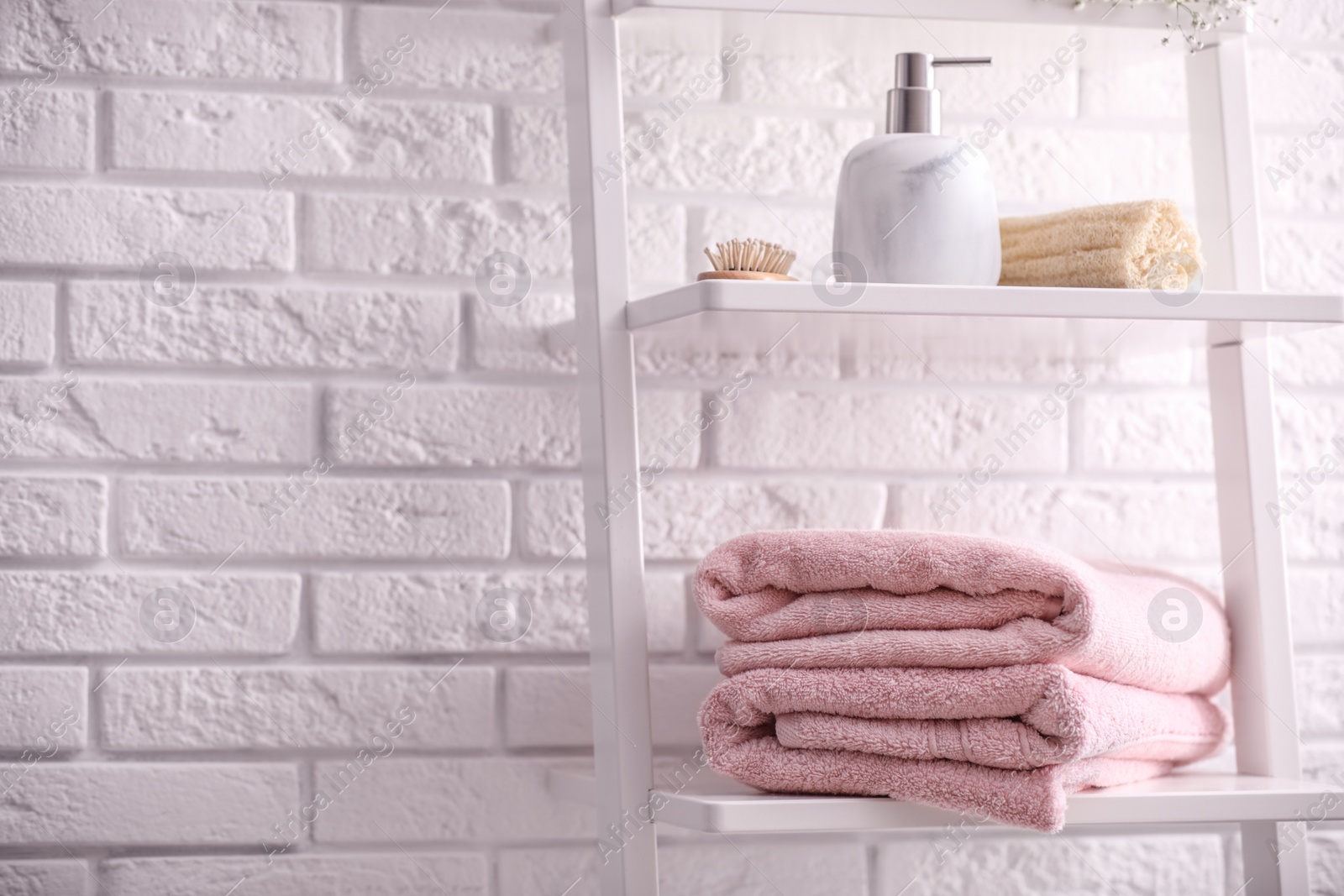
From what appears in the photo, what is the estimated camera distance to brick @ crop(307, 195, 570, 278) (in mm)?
898

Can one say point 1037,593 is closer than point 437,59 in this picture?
Yes

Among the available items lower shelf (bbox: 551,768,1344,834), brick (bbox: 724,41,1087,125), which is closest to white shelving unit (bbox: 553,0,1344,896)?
lower shelf (bbox: 551,768,1344,834)

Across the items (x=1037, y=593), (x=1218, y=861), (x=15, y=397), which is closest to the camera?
(x=1037, y=593)

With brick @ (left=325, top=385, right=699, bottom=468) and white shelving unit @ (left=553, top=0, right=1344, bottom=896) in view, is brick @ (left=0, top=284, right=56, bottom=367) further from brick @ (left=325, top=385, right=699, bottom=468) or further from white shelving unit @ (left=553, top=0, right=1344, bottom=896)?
white shelving unit @ (left=553, top=0, right=1344, bottom=896)

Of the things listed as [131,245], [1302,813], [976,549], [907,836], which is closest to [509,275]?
[131,245]

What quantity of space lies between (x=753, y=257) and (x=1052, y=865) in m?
0.53

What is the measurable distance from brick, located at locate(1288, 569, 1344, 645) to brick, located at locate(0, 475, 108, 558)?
91 centimetres

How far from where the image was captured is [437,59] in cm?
92

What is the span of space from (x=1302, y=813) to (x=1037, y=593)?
228 millimetres

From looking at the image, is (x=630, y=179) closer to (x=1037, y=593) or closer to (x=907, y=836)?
(x=1037, y=593)

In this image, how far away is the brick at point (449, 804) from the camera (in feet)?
2.85

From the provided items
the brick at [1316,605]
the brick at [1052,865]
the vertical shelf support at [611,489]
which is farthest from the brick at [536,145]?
the brick at [1316,605]

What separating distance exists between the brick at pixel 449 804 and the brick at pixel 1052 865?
0.81 ft

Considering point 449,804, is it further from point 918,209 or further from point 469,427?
point 918,209
